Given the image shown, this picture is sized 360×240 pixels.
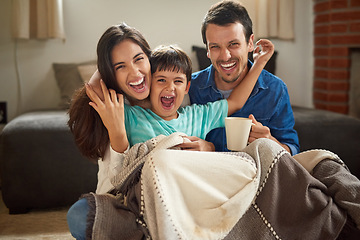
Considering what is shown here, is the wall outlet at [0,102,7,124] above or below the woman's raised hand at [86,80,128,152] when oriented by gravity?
below

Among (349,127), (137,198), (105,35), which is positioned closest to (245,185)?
(137,198)

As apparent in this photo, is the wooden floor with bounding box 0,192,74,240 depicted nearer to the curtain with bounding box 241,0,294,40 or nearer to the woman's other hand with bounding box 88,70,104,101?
the woman's other hand with bounding box 88,70,104,101

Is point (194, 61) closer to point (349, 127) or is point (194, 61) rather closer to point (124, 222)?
point (349, 127)

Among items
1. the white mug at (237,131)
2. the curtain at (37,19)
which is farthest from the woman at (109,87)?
the curtain at (37,19)

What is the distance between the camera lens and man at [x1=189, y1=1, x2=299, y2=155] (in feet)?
5.24

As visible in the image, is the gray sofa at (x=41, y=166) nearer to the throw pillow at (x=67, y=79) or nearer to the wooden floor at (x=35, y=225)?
the wooden floor at (x=35, y=225)

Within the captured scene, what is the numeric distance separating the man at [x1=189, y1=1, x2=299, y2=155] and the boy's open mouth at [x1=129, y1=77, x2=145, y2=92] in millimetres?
334

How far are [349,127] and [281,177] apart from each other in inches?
70.2

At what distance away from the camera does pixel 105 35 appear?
145 centimetres

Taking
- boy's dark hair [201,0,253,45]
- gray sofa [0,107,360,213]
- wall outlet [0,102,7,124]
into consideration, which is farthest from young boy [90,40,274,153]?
wall outlet [0,102,7,124]

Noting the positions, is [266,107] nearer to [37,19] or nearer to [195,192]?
[195,192]

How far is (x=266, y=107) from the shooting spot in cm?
171

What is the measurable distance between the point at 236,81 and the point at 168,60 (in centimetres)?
35

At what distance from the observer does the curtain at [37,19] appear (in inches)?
119
